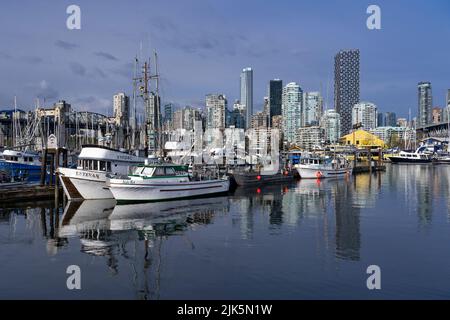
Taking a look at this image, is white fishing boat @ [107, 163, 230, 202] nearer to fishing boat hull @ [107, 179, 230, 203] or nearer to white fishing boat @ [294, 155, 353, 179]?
fishing boat hull @ [107, 179, 230, 203]

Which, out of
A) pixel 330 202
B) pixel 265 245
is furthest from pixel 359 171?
pixel 265 245

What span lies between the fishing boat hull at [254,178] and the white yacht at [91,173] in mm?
22349

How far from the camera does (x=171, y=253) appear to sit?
23203mm

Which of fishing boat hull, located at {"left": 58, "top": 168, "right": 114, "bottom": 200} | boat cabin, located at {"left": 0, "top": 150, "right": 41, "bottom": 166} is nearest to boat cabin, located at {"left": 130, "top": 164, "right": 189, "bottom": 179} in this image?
fishing boat hull, located at {"left": 58, "top": 168, "right": 114, "bottom": 200}

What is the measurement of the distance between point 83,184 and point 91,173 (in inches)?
60.4

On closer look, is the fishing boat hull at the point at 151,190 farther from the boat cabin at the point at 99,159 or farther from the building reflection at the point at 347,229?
the building reflection at the point at 347,229

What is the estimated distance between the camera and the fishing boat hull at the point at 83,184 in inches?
1686

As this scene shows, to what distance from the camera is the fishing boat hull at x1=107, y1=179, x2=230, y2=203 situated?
41656 mm

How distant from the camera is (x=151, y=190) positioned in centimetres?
4319

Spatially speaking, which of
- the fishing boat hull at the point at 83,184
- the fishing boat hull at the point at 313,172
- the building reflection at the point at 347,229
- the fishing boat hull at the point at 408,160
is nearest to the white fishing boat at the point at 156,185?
the fishing boat hull at the point at 83,184

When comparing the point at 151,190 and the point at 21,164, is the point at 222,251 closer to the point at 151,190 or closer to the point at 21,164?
the point at 151,190

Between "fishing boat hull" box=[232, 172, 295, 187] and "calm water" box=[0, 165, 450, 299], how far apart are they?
22910 mm
